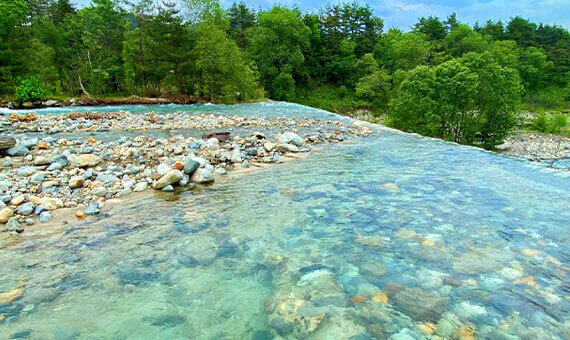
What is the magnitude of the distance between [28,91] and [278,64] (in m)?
30.3

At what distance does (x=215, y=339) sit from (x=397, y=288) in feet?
4.82

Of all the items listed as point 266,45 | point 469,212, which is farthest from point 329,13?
point 469,212

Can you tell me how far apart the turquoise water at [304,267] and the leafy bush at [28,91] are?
98.7ft

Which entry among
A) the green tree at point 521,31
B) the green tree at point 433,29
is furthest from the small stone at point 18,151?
the green tree at point 521,31

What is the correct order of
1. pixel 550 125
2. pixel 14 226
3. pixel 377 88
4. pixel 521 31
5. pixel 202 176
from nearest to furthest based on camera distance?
pixel 14 226, pixel 202 176, pixel 550 125, pixel 377 88, pixel 521 31

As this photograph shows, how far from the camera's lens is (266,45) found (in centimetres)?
4309

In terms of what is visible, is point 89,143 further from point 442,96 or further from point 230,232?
point 442,96

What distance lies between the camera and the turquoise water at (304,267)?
2031 millimetres

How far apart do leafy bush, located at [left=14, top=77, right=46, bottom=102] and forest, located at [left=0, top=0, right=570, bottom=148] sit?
0.10 metres

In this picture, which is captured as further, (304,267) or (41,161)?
(41,161)

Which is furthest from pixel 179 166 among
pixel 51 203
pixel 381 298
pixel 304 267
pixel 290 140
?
pixel 381 298

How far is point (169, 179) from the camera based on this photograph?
504cm

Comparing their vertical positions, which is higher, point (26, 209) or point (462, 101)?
point (462, 101)

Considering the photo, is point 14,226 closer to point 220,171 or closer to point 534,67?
point 220,171
